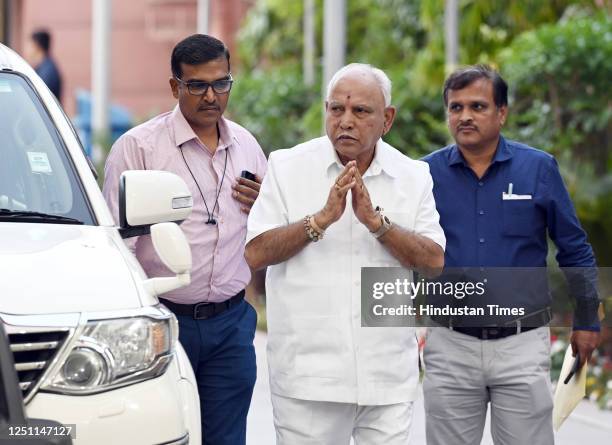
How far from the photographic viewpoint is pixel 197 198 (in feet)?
18.7

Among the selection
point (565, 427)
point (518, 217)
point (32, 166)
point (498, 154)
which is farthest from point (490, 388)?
point (565, 427)

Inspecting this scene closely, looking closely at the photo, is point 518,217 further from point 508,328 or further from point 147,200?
point 147,200

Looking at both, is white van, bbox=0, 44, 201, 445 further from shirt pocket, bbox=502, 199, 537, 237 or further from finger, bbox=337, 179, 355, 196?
shirt pocket, bbox=502, 199, 537, 237

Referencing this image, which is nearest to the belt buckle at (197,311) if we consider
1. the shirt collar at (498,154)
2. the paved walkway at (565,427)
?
the shirt collar at (498,154)

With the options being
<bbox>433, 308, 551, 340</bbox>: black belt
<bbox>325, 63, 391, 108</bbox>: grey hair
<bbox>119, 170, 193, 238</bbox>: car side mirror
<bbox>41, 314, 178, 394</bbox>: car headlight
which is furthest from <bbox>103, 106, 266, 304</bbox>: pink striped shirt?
<bbox>41, 314, 178, 394</bbox>: car headlight

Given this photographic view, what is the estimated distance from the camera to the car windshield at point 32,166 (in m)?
4.90

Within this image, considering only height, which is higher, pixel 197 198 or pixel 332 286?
pixel 197 198

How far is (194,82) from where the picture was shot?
18.5 ft

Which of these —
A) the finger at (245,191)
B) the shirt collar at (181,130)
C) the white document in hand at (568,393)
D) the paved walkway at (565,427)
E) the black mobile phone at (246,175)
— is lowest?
the paved walkway at (565,427)

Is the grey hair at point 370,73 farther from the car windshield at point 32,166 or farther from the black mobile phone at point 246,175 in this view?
the car windshield at point 32,166

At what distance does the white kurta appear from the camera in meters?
5.04

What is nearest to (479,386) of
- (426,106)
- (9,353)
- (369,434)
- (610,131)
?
(369,434)

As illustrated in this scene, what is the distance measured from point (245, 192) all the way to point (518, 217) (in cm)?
108

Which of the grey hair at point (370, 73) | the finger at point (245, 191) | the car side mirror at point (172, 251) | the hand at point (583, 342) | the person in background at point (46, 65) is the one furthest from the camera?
the person in background at point (46, 65)
